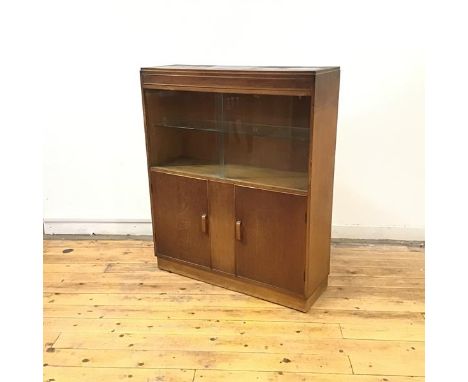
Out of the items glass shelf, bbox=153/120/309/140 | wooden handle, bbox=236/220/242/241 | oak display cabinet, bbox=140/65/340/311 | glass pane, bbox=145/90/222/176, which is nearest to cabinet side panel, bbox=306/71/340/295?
oak display cabinet, bbox=140/65/340/311

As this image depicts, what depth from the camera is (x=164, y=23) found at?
2947 millimetres

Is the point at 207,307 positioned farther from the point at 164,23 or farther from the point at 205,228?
the point at 164,23

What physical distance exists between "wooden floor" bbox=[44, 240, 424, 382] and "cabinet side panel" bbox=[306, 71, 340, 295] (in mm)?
243

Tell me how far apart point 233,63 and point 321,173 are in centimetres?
109

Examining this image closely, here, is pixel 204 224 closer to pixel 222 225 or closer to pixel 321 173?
pixel 222 225

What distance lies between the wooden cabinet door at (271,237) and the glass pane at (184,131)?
0.32m

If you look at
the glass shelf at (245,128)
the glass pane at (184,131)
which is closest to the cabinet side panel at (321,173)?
the glass shelf at (245,128)

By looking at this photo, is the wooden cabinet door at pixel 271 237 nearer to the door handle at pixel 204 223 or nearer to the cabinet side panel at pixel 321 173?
the cabinet side panel at pixel 321 173

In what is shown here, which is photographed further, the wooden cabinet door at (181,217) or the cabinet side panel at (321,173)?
the wooden cabinet door at (181,217)

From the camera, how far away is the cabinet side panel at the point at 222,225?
99.3 inches

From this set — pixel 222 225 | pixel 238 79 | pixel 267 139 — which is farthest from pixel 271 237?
pixel 238 79

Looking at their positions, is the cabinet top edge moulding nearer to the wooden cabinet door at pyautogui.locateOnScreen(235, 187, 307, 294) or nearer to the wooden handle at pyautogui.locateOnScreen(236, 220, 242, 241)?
the wooden cabinet door at pyautogui.locateOnScreen(235, 187, 307, 294)

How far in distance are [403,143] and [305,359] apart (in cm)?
160

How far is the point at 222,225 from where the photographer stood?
258 centimetres
